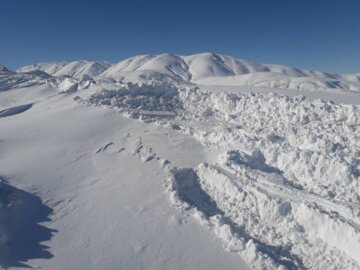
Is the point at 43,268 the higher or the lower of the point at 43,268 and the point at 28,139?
the lower

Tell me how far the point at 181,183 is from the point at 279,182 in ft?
12.6

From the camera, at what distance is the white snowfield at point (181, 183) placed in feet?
41.5

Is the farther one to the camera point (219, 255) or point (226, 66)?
point (226, 66)

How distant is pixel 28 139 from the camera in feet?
68.9

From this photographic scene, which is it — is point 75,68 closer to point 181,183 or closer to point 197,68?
point 197,68

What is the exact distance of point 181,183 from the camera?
1634cm

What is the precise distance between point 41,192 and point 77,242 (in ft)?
12.4

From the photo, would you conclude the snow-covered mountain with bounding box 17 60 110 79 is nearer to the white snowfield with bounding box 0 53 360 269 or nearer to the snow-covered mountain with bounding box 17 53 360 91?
the snow-covered mountain with bounding box 17 53 360 91

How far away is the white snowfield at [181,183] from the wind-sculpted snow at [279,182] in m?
0.04

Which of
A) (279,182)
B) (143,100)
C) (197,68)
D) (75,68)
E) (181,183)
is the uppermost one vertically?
(143,100)

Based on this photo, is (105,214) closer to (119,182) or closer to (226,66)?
(119,182)

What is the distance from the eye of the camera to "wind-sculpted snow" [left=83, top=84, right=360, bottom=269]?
12570mm

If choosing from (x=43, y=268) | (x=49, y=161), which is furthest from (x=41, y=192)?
(x=43, y=268)

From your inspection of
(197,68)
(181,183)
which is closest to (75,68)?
(197,68)
